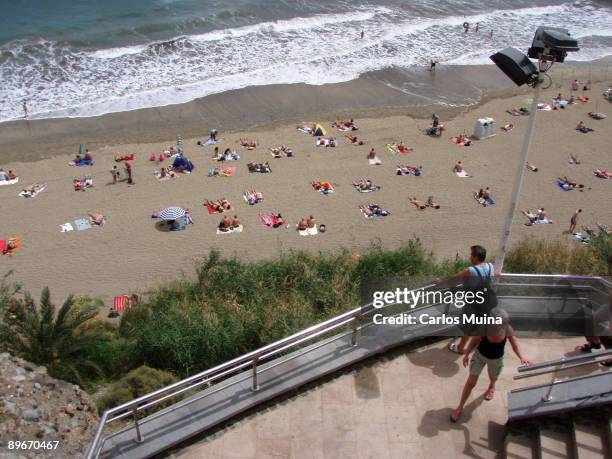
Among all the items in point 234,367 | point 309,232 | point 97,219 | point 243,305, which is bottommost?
point 309,232

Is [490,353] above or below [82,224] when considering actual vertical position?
above

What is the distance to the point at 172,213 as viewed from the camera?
18.4 meters

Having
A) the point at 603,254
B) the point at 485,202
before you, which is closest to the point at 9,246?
the point at 485,202

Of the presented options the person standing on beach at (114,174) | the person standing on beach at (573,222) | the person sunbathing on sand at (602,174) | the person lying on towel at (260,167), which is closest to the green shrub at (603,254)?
the person standing on beach at (573,222)

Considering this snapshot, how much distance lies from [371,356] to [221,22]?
3290cm

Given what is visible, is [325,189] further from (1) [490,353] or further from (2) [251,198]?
(1) [490,353]

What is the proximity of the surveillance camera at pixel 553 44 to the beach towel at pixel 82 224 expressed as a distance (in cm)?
1518

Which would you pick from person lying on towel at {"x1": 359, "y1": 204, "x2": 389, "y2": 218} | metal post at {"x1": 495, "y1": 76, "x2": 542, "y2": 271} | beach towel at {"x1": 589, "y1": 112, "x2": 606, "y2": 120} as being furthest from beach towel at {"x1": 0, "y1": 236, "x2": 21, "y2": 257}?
beach towel at {"x1": 589, "y1": 112, "x2": 606, "y2": 120}

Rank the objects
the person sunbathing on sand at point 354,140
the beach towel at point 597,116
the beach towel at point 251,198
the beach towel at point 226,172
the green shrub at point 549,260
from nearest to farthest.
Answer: the green shrub at point 549,260 < the beach towel at point 251,198 < the beach towel at point 226,172 < the person sunbathing on sand at point 354,140 < the beach towel at point 597,116

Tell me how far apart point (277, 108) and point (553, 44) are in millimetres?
20323

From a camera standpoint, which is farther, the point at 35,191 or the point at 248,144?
the point at 248,144

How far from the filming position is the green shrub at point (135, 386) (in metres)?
8.27

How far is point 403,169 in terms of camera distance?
72.2 feet

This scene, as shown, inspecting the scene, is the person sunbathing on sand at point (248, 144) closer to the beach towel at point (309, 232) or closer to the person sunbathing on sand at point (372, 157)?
the person sunbathing on sand at point (372, 157)
